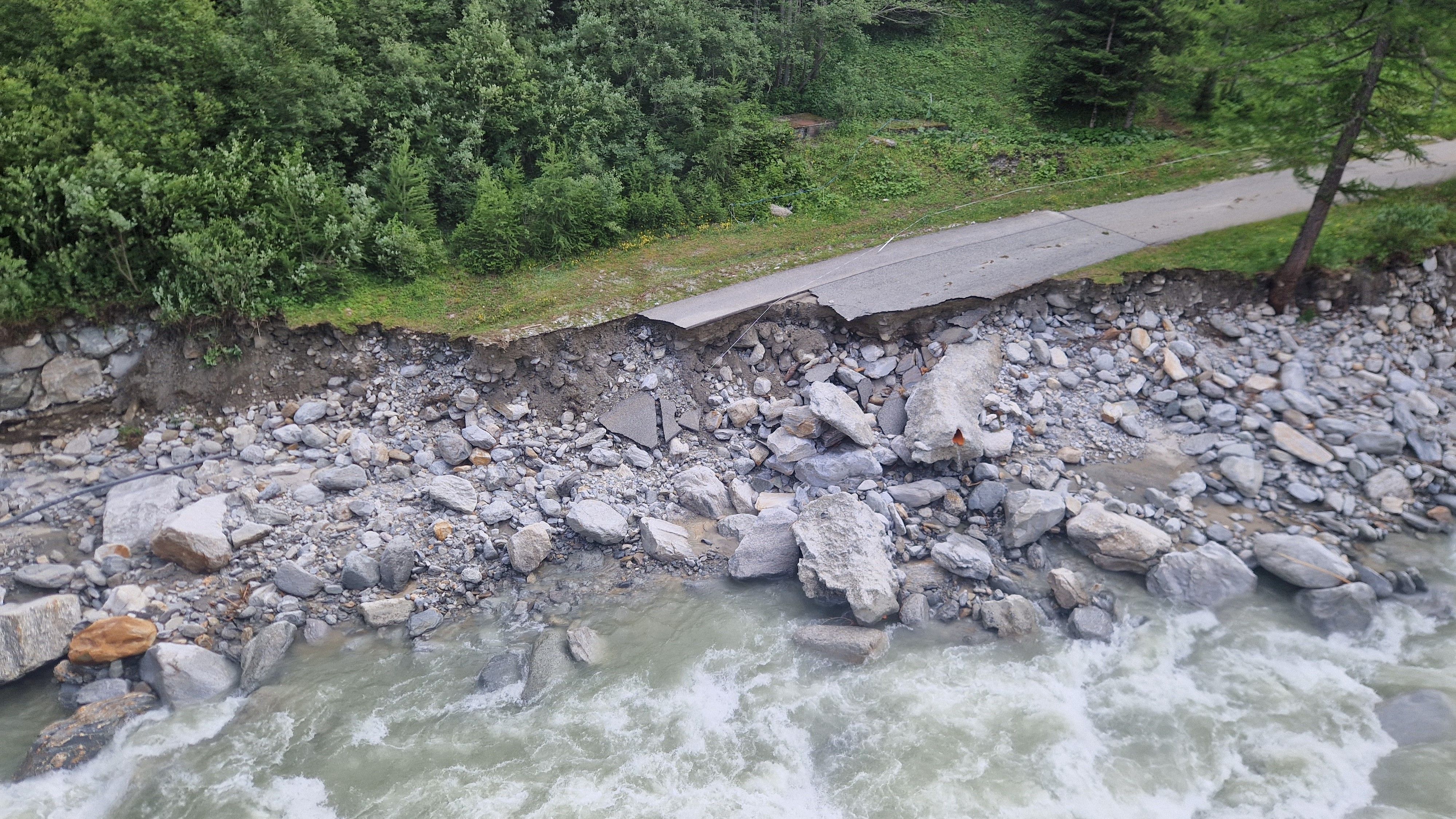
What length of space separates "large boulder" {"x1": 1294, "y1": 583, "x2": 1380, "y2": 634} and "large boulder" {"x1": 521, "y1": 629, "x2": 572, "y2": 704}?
31.1ft

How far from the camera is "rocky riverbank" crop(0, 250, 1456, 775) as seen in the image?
10.4 meters

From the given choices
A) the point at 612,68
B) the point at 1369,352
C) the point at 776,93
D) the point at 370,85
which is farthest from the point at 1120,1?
the point at 370,85

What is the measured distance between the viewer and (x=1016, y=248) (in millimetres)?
15398

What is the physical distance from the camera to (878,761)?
8758 millimetres

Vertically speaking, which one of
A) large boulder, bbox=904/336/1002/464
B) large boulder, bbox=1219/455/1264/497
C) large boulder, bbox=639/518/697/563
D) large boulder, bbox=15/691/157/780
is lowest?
large boulder, bbox=15/691/157/780

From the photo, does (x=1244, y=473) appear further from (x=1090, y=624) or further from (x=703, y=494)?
(x=703, y=494)

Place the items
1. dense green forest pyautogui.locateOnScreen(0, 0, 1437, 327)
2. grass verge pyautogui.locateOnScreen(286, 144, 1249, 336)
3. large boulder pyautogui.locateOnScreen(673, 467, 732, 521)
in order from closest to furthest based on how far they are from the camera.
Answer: large boulder pyautogui.locateOnScreen(673, 467, 732, 521) < dense green forest pyautogui.locateOnScreen(0, 0, 1437, 327) < grass verge pyautogui.locateOnScreen(286, 144, 1249, 336)

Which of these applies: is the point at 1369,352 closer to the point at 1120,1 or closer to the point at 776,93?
the point at 1120,1

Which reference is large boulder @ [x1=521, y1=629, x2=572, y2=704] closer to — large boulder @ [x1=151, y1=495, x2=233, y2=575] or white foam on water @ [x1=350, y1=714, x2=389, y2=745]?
white foam on water @ [x1=350, y1=714, x2=389, y2=745]

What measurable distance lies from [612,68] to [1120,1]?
1158 centimetres

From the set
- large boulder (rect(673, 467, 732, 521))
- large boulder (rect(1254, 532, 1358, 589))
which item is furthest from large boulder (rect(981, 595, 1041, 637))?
large boulder (rect(673, 467, 732, 521))

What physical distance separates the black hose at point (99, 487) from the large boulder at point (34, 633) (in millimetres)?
1816

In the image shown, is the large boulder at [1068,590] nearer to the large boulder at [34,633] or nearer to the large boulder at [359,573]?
the large boulder at [359,573]

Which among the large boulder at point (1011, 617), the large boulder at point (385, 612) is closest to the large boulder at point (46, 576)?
the large boulder at point (385, 612)
